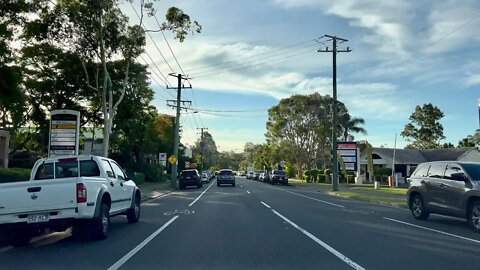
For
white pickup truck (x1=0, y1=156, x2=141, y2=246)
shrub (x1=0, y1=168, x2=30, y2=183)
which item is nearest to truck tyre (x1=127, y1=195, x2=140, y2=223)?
white pickup truck (x1=0, y1=156, x2=141, y2=246)

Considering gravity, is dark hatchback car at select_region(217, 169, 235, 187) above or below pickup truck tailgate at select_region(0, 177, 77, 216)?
below

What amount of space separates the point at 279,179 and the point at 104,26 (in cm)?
3345

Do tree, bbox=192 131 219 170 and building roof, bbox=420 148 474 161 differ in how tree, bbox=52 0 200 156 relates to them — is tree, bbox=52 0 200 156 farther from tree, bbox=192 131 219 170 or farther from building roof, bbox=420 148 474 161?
tree, bbox=192 131 219 170

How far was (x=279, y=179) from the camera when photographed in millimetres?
56531

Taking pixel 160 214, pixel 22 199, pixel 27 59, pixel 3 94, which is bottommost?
pixel 160 214

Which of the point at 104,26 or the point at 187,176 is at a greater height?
the point at 104,26

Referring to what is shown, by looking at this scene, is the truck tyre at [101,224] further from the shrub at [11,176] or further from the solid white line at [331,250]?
the shrub at [11,176]

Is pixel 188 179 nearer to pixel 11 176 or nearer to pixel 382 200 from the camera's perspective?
pixel 382 200

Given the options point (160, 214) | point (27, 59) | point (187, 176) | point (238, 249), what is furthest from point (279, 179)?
point (238, 249)

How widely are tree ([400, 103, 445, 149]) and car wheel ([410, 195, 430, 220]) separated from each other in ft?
221

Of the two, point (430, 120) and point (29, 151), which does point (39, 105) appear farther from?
point (430, 120)

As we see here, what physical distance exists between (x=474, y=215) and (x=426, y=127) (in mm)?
71638

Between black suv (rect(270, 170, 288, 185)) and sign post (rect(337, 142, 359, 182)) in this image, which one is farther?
black suv (rect(270, 170, 288, 185))

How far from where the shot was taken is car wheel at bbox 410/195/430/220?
16000mm
